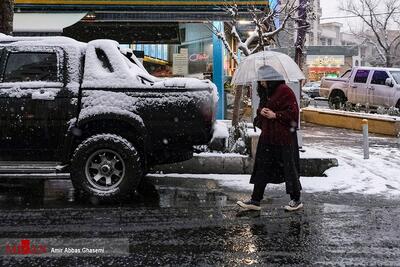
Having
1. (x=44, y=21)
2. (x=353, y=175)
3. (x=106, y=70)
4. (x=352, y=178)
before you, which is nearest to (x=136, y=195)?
(x=106, y=70)

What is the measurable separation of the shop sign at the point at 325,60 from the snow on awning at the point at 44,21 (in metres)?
53.6

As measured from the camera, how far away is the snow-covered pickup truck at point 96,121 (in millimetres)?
6289

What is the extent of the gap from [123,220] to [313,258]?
7.23ft

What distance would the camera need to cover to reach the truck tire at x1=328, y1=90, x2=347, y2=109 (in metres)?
19.7

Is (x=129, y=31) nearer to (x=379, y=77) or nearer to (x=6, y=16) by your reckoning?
(x=6, y=16)

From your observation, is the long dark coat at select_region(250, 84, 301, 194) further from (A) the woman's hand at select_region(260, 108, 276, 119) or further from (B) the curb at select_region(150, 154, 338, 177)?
(B) the curb at select_region(150, 154, 338, 177)

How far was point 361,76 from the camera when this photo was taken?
61.3 ft

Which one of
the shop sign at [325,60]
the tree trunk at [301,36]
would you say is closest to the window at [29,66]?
the tree trunk at [301,36]

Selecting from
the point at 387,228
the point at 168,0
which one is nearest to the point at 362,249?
the point at 387,228

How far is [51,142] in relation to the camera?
251 inches

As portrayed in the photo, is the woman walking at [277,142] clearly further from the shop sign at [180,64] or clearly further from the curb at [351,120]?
the shop sign at [180,64]

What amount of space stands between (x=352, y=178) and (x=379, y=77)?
36.6 feet

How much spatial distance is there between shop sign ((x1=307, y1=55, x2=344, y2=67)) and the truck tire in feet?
151

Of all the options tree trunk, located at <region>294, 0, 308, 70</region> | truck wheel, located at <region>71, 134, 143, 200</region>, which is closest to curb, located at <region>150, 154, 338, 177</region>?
truck wheel, located at <region>71, 134, 143, 200</region>
